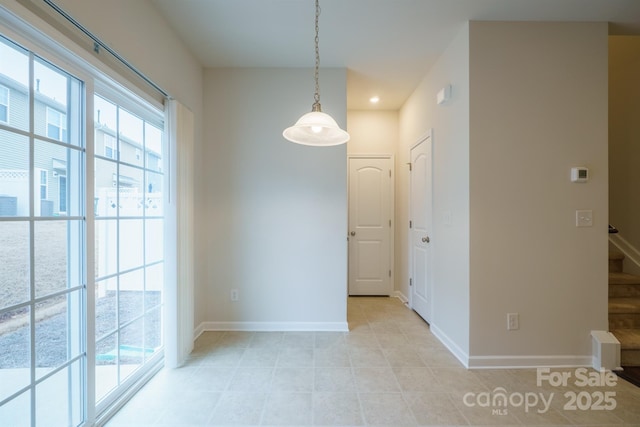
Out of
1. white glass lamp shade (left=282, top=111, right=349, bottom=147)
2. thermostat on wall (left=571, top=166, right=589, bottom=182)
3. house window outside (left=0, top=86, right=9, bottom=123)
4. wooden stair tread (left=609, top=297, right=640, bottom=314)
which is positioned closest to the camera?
house window outside (left=0, top=86, right=9, bottom=123)

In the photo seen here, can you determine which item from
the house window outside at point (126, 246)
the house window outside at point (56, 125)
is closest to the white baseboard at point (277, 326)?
the house window outside at point (126, 246)

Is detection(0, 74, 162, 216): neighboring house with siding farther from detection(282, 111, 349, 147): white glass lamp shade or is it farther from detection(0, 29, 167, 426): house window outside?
detection(282, 111, 349, 147): white glass lamp shade

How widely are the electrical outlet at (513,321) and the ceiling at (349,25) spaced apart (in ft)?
7.85

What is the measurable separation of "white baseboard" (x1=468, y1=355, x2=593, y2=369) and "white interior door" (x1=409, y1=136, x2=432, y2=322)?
0.81 metres

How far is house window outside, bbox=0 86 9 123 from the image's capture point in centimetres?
109

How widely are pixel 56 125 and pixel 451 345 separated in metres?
3.21

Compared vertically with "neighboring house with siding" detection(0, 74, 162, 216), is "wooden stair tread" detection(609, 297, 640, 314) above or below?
below

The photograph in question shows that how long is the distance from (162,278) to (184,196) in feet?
2.42

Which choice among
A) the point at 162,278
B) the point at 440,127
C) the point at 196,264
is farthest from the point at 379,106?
the point at 162,278

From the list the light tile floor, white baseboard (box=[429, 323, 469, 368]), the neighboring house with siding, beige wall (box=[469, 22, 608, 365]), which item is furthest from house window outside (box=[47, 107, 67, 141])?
white baseboard (box=[429, 323, 469, 368])

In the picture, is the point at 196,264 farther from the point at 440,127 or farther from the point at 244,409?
the point at 440,127

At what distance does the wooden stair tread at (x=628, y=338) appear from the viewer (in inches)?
83.2

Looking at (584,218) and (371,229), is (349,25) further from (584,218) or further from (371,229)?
(371,229)

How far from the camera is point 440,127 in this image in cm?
264
